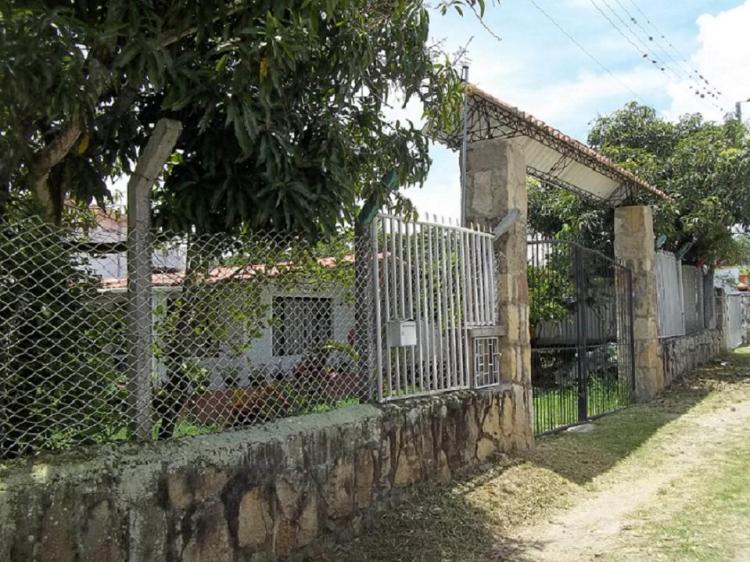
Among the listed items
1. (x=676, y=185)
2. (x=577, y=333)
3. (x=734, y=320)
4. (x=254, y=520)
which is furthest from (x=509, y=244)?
(x=734, y=320)

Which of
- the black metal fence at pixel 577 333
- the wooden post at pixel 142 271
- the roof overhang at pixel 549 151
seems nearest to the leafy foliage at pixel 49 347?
the wooden post at pixel 142 271

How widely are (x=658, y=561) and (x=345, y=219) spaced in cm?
290

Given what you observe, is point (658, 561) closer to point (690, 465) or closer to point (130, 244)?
point (690, 465)

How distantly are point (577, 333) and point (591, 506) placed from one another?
3.58m

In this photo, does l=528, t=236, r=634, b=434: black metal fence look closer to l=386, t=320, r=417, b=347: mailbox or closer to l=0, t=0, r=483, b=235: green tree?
l=386, t=320, r=417, b=347: mailbox

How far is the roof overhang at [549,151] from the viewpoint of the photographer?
7.30 meters

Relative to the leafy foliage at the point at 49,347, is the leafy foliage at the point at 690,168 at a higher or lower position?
higher

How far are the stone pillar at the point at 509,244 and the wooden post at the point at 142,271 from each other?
12.6ft

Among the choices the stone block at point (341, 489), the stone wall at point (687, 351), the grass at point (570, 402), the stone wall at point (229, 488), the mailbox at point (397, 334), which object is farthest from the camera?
→ the stone wall at point (687, 351)

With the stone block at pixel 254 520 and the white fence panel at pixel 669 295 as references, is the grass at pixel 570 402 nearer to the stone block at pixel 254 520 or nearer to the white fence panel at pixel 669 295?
the white fence panel at pixel 669 295

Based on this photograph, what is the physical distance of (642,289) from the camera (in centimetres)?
1104

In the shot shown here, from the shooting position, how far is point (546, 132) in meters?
7.82

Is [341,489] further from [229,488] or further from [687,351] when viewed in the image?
[687,351]

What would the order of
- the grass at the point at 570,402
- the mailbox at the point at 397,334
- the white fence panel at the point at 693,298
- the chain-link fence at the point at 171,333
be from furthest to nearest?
1. the white fence panel at the point at 693,298
2. the grass at the point at 570,402
3. the mailbox at the point at 397,334
4. the chain-link fence at the point at 171,333
